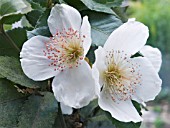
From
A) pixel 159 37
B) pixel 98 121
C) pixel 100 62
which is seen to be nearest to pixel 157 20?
pixel 159 37

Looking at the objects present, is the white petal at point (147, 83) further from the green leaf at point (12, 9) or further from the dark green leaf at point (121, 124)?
the green leaf at point (12, 9)

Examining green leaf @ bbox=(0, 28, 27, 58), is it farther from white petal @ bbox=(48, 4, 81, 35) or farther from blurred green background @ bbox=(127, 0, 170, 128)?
blurred green background @ bbox=(127, 0, 170, 128)

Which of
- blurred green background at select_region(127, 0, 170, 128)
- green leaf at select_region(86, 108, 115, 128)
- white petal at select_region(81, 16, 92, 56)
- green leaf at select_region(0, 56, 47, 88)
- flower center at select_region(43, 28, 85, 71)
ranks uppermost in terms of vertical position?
white petal at select_region(81, 16, 92, 56)

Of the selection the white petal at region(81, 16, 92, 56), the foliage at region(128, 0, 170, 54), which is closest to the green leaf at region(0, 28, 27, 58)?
the white petal at region(81, 16, 92, 56)

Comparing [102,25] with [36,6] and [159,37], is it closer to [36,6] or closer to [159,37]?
[36,6]

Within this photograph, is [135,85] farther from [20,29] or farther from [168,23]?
[168,23]

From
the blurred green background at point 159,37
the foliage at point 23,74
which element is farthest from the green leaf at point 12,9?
the blurred green background at point 159,37

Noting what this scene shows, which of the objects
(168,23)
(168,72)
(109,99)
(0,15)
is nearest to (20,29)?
(0,15)
